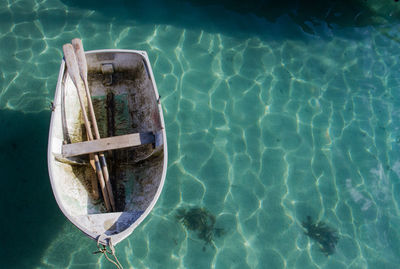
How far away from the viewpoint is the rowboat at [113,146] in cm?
426

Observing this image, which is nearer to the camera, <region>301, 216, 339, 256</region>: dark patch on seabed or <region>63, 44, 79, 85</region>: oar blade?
<region>63, 44, 79, 85</region>: oar blade

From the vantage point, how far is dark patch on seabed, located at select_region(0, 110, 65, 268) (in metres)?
5.14

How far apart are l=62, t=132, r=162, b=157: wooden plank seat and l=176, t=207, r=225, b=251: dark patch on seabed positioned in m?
1.44

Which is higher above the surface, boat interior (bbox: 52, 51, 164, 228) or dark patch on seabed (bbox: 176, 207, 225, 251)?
boat interior (bbox: 52, 51, 164, 228)

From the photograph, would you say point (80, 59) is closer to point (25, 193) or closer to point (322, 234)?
point (25, 193)

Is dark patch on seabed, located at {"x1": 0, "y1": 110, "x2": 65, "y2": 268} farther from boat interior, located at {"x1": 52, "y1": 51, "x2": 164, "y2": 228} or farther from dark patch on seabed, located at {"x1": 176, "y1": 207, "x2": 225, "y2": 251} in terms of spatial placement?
dark patch on seabed, located at {"x1": 176, "y1": 207, "x2": 225, "y2": 251}

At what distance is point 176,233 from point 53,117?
2.70 metres

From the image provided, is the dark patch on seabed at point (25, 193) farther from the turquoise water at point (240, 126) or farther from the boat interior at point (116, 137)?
the boat interior at point (116, 137)

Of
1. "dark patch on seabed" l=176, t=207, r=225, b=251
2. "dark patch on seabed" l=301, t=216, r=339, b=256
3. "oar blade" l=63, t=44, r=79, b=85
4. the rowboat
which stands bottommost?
"dark patch on seabed" l=301, t=216, r=339, b=256

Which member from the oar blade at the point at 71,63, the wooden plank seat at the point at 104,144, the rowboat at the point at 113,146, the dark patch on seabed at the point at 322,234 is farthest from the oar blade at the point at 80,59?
the dark patch on seabed at the point at 322,234

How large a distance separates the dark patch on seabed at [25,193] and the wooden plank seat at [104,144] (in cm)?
129

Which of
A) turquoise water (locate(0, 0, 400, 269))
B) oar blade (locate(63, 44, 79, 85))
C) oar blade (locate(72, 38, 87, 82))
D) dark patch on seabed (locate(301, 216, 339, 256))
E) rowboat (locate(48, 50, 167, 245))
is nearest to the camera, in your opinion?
rowboat (locate(48, 50, 167, 245))

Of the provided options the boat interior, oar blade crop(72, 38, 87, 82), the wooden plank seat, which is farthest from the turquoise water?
oar blade crop(72, 38, 87, 82)

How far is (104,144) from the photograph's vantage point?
472 cm
